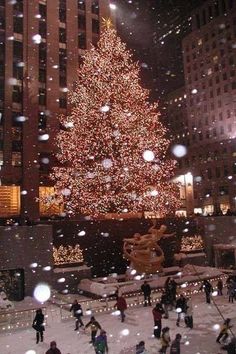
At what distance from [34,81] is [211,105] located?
46224 mm

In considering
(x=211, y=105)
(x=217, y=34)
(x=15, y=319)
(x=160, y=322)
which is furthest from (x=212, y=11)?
(x=15, y=319)

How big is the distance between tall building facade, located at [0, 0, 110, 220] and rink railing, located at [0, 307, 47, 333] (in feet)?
88.5

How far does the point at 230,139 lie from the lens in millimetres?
75938

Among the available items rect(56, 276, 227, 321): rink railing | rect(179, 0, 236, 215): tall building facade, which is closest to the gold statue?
rect(56, 276, 227, 321): rink railing

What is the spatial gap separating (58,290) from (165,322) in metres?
7.74

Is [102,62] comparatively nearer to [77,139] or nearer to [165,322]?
[77,139]

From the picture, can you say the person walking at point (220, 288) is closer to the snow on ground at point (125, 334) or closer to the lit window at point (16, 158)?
the snow on ground at point (125, 334)

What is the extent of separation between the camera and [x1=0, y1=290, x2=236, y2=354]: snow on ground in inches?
534

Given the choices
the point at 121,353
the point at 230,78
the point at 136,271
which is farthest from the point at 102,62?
the point at 230,78

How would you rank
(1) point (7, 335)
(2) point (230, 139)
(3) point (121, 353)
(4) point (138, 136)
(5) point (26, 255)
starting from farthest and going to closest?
(2) point (230, 139), (4) point (138, 136), (5) point (26, 255), (1) point (7, 335), (3) point (121, 353)

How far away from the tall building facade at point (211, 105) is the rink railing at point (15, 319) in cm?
5949

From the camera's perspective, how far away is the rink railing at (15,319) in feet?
54.2

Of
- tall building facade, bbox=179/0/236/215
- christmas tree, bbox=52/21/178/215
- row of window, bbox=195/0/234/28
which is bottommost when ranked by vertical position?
christmas tree, bbox=52/21/178/215

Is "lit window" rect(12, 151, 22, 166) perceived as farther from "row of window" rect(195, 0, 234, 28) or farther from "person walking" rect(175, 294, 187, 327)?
"row of window" rect(195, 0, 234, 28)
